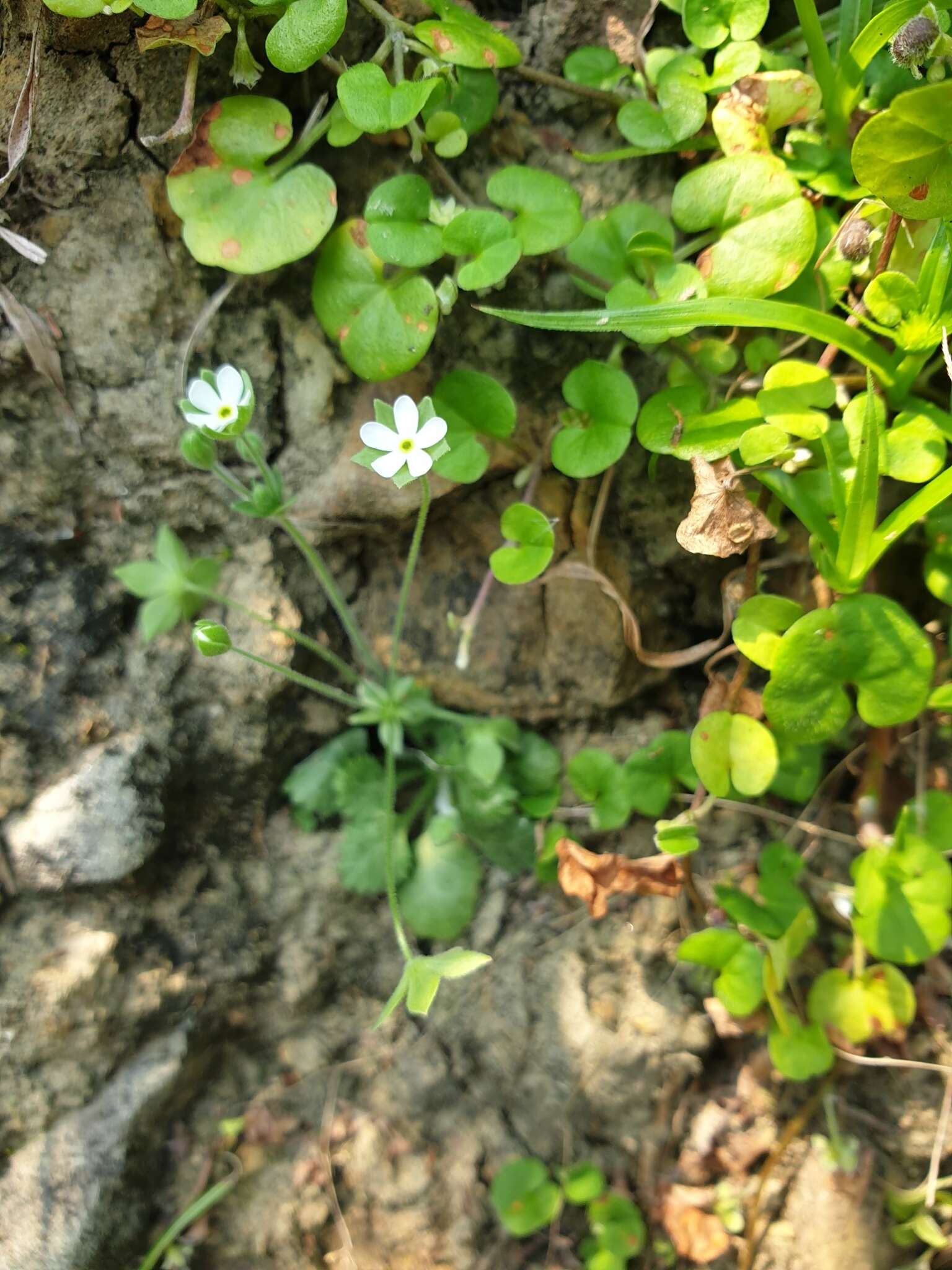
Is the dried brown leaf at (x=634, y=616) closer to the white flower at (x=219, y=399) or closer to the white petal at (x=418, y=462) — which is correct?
the white petal at (x=418, y=462)

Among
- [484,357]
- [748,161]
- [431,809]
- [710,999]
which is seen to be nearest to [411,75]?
[484,357]

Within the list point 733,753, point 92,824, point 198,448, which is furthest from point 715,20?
point 92,824

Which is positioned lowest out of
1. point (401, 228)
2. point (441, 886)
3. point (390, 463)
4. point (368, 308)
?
point (441, 886)

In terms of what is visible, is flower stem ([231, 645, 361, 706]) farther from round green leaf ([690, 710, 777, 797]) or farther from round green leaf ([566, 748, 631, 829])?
round green leaf ([690, 710, 777, 797])

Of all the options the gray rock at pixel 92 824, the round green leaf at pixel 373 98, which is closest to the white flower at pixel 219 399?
the round green leaf at pixel 373 98

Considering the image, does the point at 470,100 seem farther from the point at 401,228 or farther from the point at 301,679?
the point at 301,679

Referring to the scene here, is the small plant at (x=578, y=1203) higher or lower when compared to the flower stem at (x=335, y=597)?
lower

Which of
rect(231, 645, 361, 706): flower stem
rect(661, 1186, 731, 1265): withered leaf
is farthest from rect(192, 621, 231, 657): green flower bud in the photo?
rect(661, 1186, 731, 1265): withered leaf
